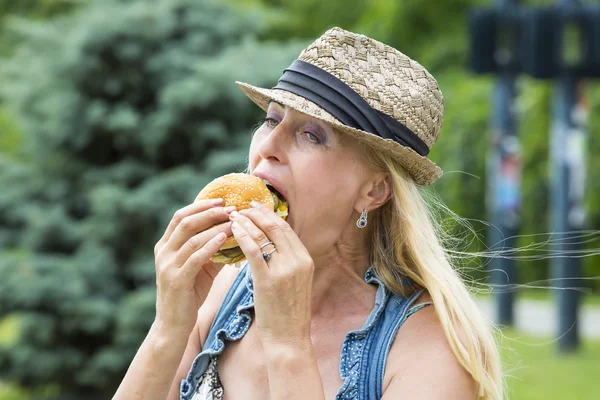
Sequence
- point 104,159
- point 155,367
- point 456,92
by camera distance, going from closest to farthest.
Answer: point 155,367
point 104,159
point 456,92

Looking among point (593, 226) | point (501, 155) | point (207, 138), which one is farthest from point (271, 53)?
point (593, 226)

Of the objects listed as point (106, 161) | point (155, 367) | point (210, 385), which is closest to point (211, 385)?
point (210, 385)

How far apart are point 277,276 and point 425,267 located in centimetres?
47

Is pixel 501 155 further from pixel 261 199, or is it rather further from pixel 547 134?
pixel 261 199

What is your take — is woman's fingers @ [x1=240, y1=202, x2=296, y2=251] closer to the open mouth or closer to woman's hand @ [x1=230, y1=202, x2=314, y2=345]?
woman's hand @ [x1=230, y1=202, x2=314, y2=345]

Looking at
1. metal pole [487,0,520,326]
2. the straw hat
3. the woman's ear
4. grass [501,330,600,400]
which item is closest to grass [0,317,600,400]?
grass [501,330,600,400]

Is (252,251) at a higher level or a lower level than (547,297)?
lower

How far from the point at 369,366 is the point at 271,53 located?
177 inches

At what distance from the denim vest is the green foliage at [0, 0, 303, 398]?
12.0ft

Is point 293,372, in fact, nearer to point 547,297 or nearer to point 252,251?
point 252,251

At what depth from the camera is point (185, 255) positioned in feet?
8.26

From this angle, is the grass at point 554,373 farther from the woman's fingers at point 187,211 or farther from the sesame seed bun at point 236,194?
the woman's fingers at point 187,211

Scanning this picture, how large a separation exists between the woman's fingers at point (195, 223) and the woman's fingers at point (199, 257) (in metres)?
0.06

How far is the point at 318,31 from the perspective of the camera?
17.1 meters
